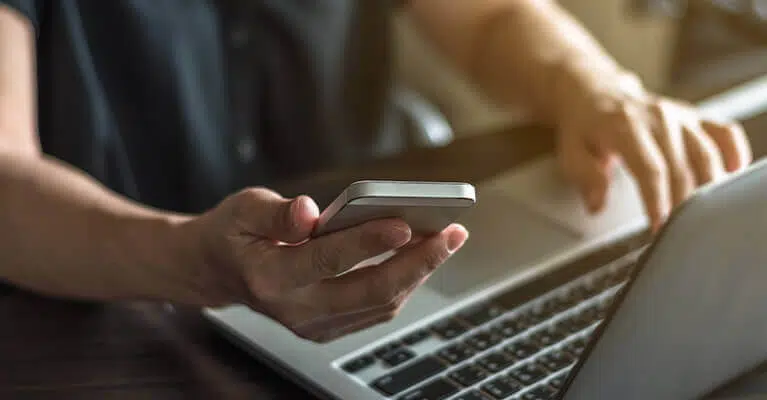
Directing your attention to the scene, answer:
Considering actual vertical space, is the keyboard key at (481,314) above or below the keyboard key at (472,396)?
above

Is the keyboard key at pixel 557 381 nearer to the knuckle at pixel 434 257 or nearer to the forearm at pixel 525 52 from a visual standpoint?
the knuckle at pixel 434 257

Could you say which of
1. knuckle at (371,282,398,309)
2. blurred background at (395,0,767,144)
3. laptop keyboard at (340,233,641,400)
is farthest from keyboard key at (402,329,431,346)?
blurred background at (395,0,767,144)

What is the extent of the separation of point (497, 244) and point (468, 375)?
0.65ft

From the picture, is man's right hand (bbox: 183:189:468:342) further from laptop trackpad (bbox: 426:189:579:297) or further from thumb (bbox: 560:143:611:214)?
thumb (bbox: 560:143:611:214)

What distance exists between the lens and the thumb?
89cm

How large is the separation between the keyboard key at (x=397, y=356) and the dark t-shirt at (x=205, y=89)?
0.48 meters

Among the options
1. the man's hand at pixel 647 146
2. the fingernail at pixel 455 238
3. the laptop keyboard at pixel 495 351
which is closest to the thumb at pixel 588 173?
the man's hand at pixel 647 146

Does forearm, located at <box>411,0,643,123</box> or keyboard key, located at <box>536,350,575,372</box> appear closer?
keyboard key, located at <box>536,350,575,372</box>

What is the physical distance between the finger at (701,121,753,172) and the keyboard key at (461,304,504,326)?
8.5 inches

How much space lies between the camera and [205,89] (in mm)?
1132

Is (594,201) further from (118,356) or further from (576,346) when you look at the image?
(118,356)

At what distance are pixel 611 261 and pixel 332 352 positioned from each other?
25cm

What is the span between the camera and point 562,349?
69 centimetres

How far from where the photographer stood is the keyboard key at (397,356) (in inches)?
26.7
